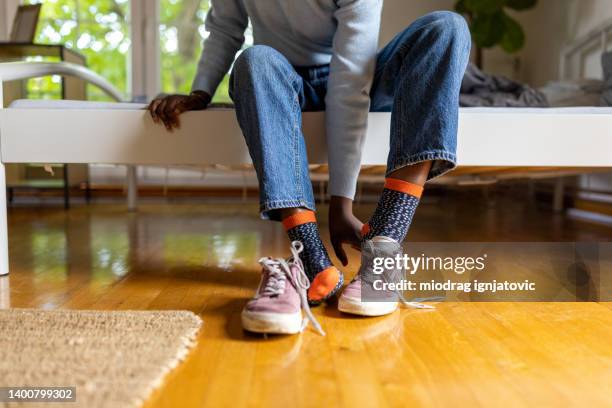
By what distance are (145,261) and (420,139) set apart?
2.47 ft

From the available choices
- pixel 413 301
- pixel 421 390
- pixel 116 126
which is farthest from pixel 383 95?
pixel 421 390

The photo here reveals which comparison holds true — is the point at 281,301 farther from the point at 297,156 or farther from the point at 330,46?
the point at 330,46

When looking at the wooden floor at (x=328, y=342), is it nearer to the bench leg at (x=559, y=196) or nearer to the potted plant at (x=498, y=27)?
the bench leg at (x=559, y=196)

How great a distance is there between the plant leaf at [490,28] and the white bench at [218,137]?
5.82ft

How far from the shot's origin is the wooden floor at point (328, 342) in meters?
0.57

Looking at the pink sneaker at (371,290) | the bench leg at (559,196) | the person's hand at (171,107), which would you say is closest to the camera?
the pink sneaker at (371,290)

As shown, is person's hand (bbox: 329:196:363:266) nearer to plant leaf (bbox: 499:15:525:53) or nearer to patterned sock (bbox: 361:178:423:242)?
patterned sock (bbox: 361:178:423:242)

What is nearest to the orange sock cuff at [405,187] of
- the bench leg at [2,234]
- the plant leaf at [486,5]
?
the bench leg at [2,234]

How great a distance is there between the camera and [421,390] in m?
0.58

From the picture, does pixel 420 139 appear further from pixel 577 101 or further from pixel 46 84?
pixel 46 84

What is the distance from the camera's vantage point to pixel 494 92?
72.1 inches

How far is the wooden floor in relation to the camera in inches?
22.3

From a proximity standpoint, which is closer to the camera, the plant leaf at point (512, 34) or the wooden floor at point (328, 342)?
the wooden floor at point (328, 342)

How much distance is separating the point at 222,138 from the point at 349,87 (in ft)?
0.96
